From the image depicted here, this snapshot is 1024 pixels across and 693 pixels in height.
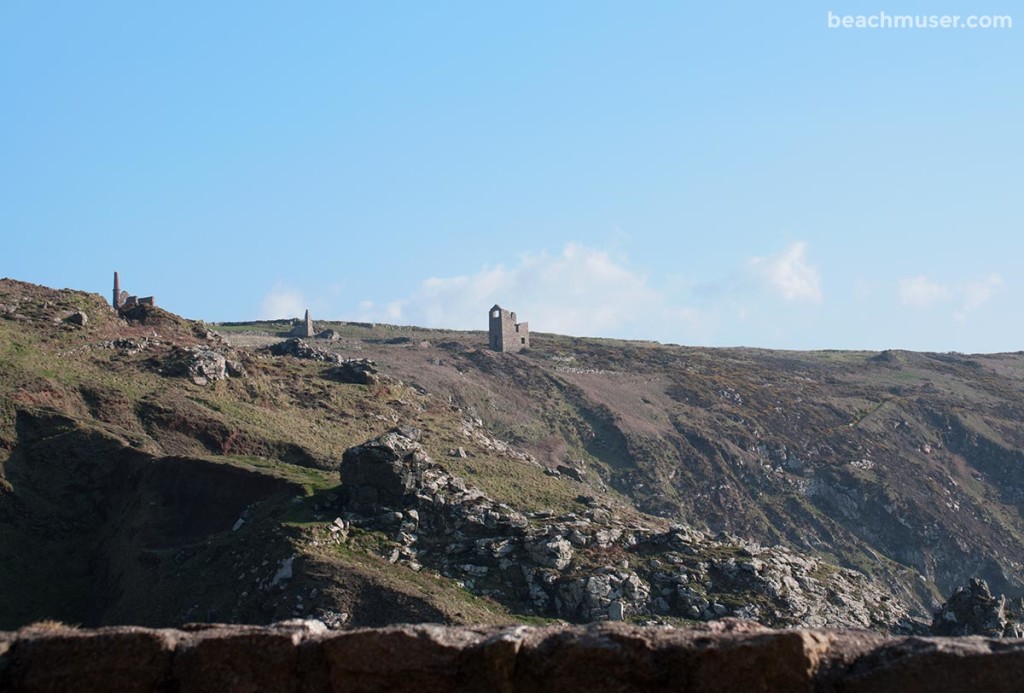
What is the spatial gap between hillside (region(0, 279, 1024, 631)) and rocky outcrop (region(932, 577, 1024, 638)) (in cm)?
157

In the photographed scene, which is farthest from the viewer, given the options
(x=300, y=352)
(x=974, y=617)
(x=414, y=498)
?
(x=300, y=352)

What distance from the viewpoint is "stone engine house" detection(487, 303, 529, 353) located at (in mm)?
97562

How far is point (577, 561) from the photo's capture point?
1230 inches

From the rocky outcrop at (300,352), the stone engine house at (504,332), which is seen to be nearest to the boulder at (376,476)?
the rocky outcrop at (300,352)

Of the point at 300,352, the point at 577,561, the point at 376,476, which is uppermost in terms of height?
the point at 300,352

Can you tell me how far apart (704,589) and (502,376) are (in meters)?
53.7

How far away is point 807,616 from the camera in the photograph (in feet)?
98.1

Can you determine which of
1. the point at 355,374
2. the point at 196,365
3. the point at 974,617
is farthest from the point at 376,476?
the point at 355,374

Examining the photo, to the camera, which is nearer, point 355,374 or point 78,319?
point 78,319

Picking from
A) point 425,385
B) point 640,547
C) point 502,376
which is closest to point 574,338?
point 502,376

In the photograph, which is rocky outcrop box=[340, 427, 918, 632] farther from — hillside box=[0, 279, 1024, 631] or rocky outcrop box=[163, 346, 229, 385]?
rocky outcrop box=[163, 346, 229, 385]

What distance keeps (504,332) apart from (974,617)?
69.0 meters

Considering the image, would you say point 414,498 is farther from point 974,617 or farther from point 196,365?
point 196,365

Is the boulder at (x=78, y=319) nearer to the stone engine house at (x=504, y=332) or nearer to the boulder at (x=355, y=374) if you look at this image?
the boulder at (x=355, y=374)
